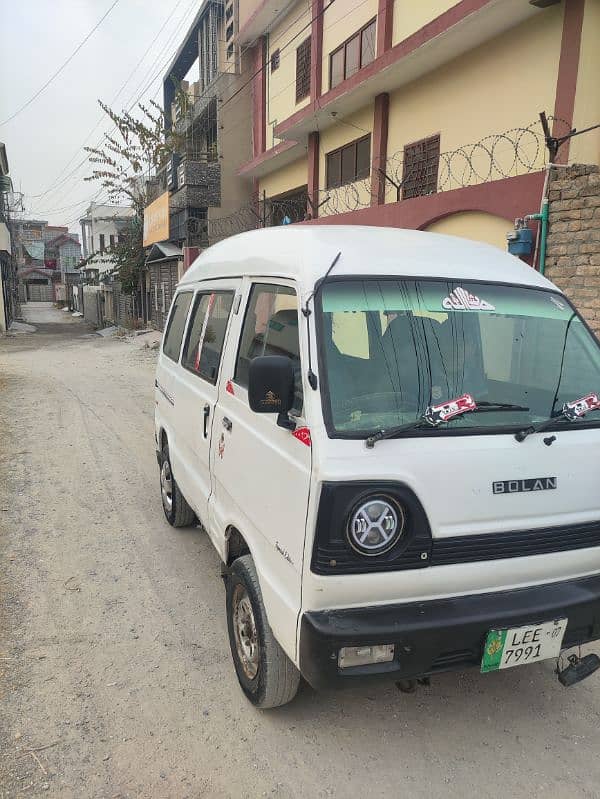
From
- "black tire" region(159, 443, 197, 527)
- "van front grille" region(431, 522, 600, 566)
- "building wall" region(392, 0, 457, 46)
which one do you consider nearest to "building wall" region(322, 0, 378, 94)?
"building wall" region(392, 0, 457, 46)

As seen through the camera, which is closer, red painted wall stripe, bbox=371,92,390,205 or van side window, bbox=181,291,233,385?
van side window, bbox=181,291,233,385

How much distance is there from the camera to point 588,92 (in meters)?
7.48

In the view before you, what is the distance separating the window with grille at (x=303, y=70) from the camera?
15320 millimetres

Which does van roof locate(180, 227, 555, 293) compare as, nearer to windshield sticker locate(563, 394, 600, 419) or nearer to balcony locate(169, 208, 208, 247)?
windshield sticker locate(563, 394, 600, 419)

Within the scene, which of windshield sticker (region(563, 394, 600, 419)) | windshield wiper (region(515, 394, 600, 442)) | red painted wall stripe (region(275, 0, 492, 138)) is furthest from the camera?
red painted wall stripe (region(275, 0, 492, 138))

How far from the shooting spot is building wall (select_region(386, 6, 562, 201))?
8.02 m

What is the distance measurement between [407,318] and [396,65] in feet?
31.0

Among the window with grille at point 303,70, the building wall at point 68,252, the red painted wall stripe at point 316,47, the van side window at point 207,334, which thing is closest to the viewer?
the van side window at point 207,334

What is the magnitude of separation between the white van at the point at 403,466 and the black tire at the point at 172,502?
1.64m

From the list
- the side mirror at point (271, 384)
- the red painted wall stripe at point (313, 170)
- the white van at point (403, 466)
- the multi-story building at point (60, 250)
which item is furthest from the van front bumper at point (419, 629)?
the multi-story building at point (60, 250)

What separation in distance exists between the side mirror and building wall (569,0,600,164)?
22.5 feet

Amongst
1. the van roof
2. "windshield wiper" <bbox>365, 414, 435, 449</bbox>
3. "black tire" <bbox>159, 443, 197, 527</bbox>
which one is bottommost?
"black tire" <bbox>159, 443, 197, 527</bbox>

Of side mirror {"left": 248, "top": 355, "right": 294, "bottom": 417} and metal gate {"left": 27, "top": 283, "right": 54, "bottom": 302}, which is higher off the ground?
side mirror {"left": 248, "top": 355, "right": 294, "bottom": 417}

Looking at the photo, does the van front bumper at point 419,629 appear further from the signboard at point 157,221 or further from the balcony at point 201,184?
the signboard at point 157,221
